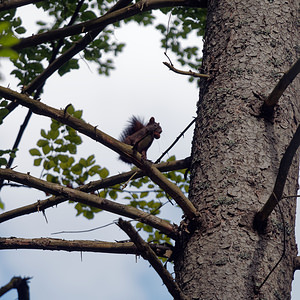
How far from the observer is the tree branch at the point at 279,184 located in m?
1.92

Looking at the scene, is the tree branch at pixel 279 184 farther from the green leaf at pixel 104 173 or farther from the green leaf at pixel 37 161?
the green leaf at pixel 37 161

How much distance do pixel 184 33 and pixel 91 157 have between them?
7.92 ft

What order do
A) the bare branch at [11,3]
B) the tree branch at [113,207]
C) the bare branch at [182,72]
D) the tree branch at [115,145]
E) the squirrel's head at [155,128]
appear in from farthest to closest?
1. the squirrel's head at [155,128]
2. the bare branch at [11,3]
3. the bare branch at [182,72]
4. the tree branch at [113,207]
5. the tree branch at [115,145]

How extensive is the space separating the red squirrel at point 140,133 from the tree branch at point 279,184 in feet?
5.00

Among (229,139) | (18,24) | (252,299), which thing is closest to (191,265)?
(252,299)

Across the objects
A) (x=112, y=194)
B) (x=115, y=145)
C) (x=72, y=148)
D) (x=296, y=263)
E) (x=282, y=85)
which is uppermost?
(x=72, y=148)

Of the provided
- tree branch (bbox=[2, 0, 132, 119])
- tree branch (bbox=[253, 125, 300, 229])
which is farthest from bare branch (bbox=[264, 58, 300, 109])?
tree branch (bbox=[2, 0, 132, 119])

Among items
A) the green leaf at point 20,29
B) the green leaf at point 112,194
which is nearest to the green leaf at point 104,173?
the green leaf at point 112,194

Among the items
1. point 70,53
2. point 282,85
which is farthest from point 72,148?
point 282,85

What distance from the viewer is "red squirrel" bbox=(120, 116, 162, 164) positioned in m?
3.72

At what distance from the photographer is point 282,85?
88.7 inches

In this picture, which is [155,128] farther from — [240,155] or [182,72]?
[240,155]

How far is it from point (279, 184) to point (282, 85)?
0.52 metres

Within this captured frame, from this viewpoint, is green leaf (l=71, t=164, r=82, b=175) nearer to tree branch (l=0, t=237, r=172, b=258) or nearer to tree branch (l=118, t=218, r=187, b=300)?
tree branch (l=0, t=237, r=172, b=258)
